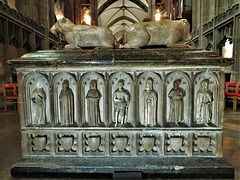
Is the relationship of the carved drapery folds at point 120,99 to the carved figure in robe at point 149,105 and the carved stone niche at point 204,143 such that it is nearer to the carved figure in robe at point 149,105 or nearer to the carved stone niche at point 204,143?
the carved figure in robe at point 149,105

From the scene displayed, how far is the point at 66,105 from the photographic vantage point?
2.04 metres

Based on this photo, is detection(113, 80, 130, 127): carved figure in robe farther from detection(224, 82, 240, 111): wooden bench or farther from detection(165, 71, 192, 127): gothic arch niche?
detection(224, 82, 240, 111): wooden bench

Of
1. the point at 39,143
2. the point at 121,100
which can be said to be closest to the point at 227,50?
the point at 121,100

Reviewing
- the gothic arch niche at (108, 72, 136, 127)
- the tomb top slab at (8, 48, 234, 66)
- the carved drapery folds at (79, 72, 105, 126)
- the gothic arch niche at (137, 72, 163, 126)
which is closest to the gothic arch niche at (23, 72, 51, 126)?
the tomb top slab at (8, 48, 234, 66)

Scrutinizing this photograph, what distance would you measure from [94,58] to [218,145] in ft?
6.13

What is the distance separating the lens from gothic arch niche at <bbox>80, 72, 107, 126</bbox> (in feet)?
6.66

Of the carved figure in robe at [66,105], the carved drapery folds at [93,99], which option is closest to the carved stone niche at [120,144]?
the carved drapery folds at [93,99]

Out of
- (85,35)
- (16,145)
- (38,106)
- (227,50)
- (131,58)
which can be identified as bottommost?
(16,145)

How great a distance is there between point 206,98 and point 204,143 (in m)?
0.57

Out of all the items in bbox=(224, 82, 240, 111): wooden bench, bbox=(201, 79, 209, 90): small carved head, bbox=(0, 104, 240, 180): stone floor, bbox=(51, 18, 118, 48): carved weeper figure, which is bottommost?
bbox=(0, 104, 240, 180): stone floor

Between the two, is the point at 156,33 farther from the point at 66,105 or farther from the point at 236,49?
the point at 236,49

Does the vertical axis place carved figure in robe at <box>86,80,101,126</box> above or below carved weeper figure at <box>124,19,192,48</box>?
below

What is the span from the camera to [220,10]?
837 centimetres

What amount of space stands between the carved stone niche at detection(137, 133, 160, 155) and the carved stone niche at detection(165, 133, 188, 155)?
126 mm
